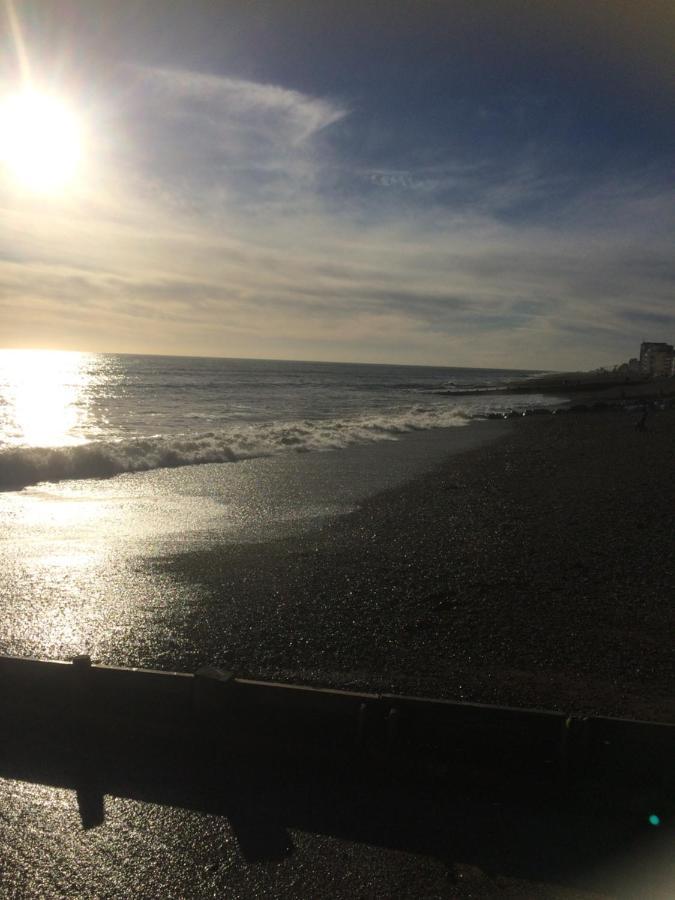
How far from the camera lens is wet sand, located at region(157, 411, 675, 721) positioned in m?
5.43

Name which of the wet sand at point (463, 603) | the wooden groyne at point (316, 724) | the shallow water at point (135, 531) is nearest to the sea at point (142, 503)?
the shallow water at point (135, 531)

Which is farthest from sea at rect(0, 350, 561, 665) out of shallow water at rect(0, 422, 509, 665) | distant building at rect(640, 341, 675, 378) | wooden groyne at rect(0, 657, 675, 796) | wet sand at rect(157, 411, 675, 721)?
distant building at rect(640, 341, 675, 378)

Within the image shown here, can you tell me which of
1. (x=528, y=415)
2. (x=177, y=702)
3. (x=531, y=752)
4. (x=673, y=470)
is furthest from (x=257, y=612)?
(x=528, y=415)

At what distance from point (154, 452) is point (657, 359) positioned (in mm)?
155739

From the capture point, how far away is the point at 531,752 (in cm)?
411

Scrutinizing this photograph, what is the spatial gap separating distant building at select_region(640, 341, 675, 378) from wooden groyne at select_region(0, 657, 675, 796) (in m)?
148

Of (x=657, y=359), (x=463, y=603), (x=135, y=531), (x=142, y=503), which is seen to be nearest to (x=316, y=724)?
(x=463, y=603)

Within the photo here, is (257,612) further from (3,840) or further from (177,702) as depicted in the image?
(3,840)

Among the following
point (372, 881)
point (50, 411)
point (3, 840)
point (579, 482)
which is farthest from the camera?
point (50, 411)

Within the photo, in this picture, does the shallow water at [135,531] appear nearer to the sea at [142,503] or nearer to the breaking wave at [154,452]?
the sea at [142,503]

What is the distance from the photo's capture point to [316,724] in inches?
173

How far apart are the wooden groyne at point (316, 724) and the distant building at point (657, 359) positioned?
147536mm

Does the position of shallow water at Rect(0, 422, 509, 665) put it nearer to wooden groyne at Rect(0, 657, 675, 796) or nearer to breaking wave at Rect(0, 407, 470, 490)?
breaking wave at Rect(0, 407, 470, 490)

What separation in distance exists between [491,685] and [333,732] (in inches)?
58.1
